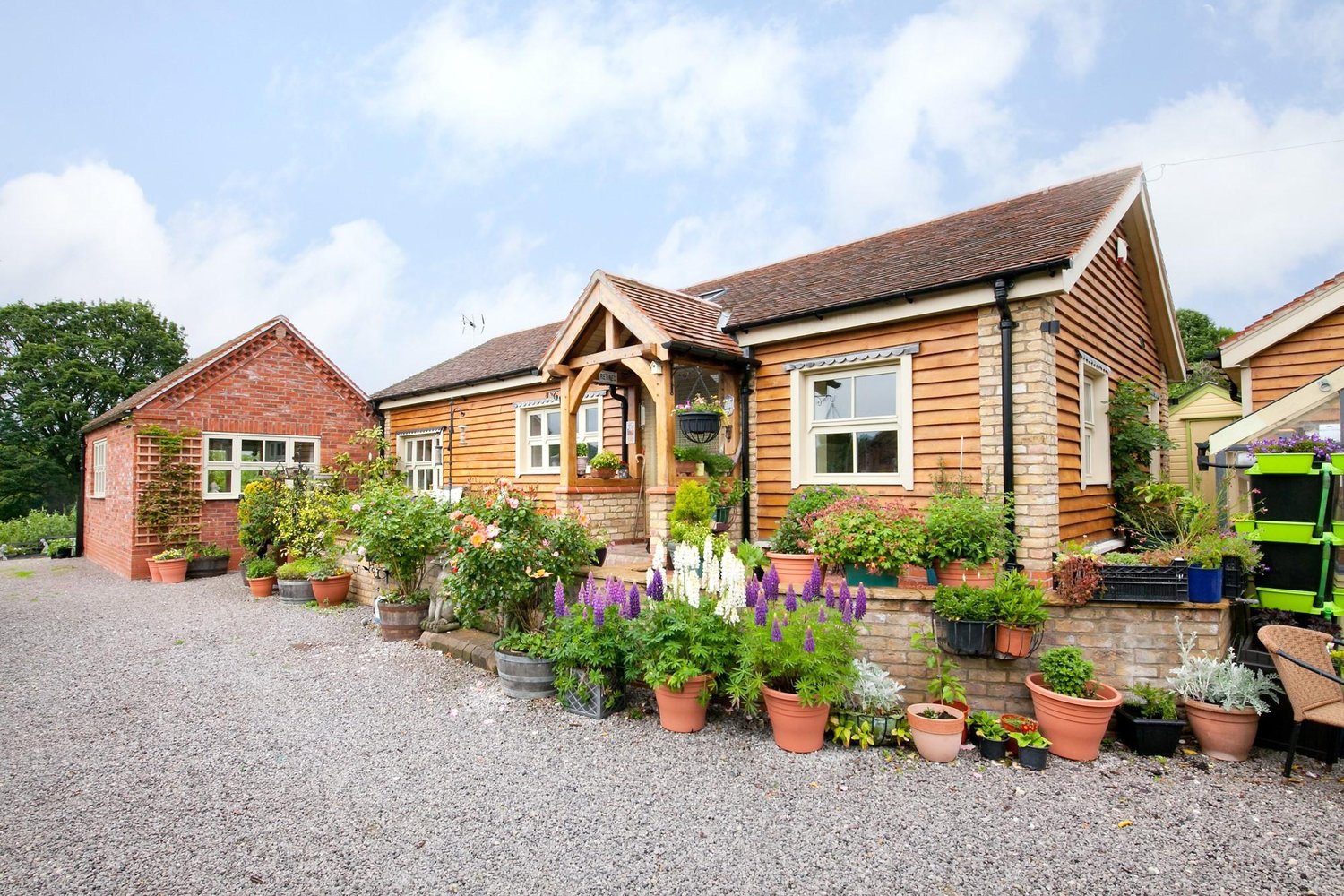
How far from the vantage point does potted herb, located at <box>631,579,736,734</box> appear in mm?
4789

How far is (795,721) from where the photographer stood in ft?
15.0

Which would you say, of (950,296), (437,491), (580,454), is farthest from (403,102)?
(950,296)

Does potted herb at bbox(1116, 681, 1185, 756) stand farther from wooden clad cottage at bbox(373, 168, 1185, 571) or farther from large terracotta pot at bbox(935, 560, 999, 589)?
wooden clad cottage at bbox(373, 168, 1185, 571)

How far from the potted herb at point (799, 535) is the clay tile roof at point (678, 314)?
2182mm

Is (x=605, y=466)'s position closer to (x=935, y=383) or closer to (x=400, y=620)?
(x=400, y=620)

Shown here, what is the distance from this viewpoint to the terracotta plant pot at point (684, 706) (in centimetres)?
495

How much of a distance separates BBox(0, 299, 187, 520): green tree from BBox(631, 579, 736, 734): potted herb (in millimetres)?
35363

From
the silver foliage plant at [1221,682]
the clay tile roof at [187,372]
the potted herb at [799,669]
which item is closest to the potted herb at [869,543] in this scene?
the potted herb at [799,669]

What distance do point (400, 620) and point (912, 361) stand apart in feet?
23.5

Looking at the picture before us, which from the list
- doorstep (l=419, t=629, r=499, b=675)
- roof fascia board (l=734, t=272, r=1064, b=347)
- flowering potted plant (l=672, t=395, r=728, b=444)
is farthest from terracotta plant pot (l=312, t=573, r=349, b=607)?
roof fascia board (l=734, t=272, r=1064, b=347)

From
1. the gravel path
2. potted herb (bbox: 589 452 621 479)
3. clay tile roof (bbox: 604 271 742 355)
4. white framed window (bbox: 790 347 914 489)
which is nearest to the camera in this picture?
the gravel path

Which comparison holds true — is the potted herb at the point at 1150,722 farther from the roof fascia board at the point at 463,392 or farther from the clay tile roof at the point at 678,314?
the roof fascia board at the point at 463,392

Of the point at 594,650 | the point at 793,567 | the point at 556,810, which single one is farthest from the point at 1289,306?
the point at 556,810

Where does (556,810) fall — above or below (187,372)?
below
